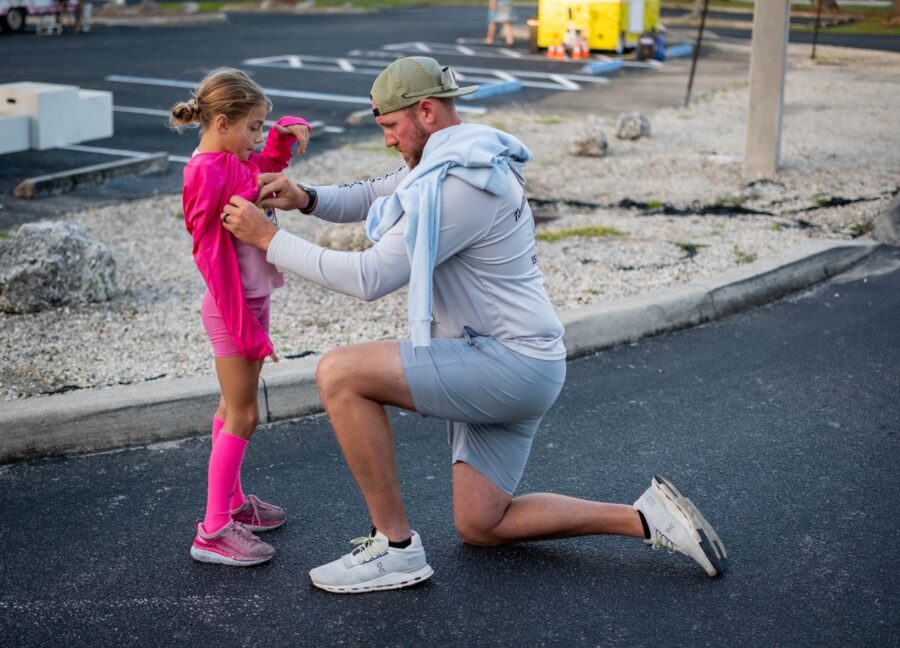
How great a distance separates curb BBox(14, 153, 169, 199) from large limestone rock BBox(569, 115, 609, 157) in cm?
387

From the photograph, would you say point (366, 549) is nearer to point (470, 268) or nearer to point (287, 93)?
point (470, 268)

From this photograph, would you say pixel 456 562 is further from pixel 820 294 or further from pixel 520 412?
pixel 820 294

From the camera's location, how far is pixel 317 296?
6.66 metres

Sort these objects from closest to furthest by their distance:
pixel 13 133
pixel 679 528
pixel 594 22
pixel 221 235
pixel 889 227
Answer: pixel 221 235, pixel 679 528, pixel 889 227, pixel 13 133, pixel 594 22

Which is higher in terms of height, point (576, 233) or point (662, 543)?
point (576, 233)

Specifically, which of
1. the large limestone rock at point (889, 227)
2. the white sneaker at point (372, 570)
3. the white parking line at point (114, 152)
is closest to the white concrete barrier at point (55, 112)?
the white parking line at point (114, 152)

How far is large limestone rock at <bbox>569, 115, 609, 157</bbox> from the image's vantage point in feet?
36.0

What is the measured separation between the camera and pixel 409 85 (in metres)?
3.52

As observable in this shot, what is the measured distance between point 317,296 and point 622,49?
53.5 feet

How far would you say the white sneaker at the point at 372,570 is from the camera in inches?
143

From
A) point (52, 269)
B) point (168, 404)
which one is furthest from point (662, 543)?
point (52, 269)

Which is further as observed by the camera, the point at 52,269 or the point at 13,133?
the point at 13,133

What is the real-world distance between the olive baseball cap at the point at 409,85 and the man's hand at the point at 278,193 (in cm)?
41

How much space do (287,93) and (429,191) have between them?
13.1m
